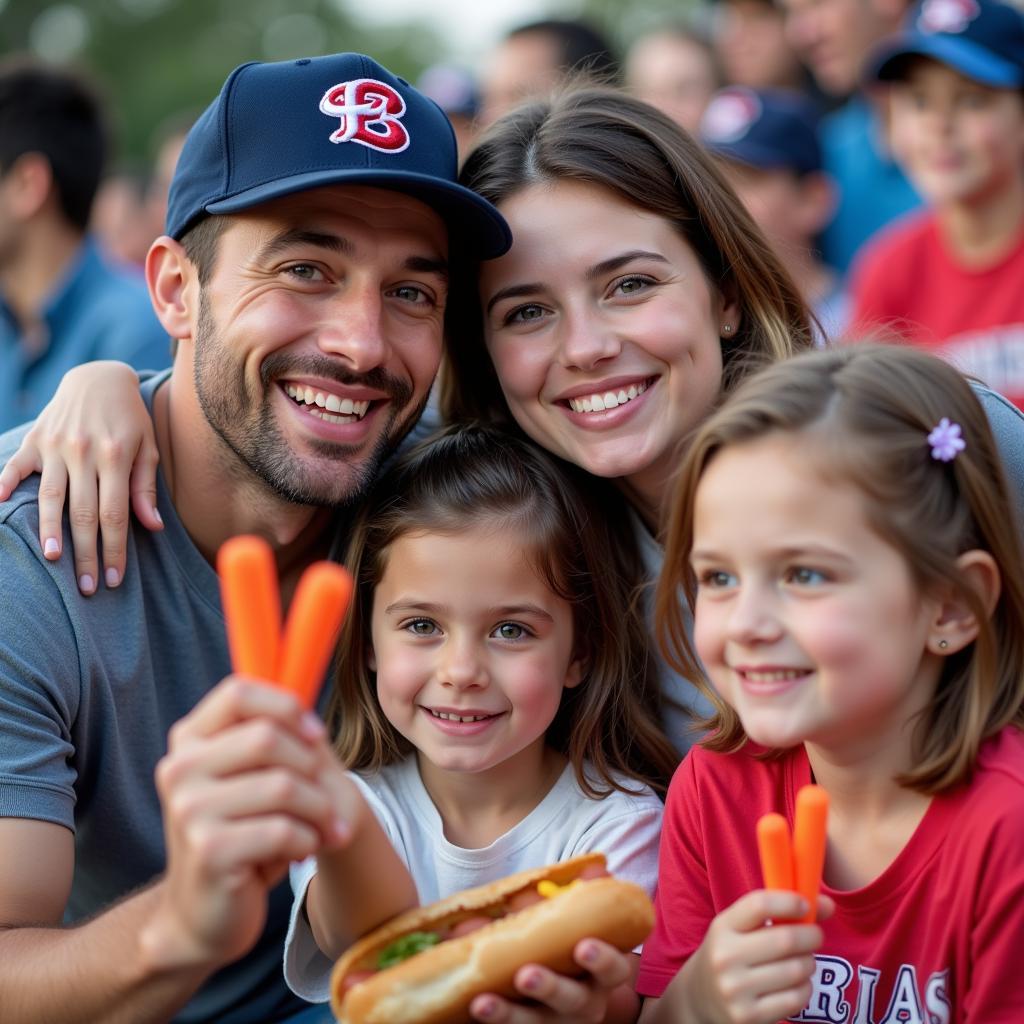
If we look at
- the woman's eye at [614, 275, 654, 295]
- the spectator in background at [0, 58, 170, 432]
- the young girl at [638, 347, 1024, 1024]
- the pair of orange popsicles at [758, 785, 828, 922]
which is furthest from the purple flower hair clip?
the spectator in background at [0, 58, 170, 432]

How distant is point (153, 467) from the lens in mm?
2889

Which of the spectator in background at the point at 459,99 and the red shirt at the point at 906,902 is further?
the spectator in background at the point at 459,99

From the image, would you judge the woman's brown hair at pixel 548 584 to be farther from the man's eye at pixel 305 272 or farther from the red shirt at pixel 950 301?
the red shirt at pixel 950 301

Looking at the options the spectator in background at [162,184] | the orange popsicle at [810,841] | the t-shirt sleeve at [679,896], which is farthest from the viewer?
the spectator in background at [162,184]

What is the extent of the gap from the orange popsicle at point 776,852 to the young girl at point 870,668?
4 centimetres

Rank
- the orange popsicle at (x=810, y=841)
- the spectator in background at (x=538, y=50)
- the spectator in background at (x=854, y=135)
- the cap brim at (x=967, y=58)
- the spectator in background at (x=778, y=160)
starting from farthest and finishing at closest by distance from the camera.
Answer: the spectator in background at (x=538, y=50) < the spectator in background at (x=854, y=135) < the spectator in background at (x=778, y=160) < the cap brim at (x=967, y=58) < the orange popsicle at (x=810, y=841)

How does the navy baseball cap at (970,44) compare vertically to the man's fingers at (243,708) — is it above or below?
above

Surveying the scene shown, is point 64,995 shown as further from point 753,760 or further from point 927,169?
point 927,169

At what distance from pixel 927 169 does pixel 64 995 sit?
13.7 feet

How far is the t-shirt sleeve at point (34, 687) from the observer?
2.48m

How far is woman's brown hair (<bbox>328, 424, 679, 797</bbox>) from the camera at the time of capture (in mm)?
2783

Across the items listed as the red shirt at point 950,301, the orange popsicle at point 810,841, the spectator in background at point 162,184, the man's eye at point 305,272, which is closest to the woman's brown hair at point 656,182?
the man's eye at point 305,272

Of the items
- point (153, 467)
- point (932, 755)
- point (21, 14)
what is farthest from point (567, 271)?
point (21, 14)

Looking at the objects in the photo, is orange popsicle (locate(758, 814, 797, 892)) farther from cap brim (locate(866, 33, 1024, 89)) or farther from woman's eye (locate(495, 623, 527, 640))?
cap brim (locate(866, 33, 1024, 89))
